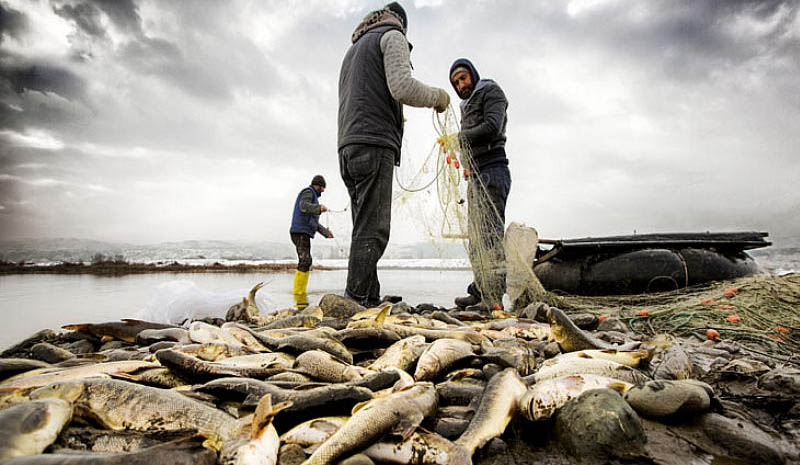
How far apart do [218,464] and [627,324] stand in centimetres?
506

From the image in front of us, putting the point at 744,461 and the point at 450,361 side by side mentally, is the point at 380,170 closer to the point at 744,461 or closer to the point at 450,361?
the point at 450,361

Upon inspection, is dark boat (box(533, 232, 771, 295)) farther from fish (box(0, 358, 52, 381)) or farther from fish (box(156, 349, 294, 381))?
fish (box(0, 358, 52, 381))

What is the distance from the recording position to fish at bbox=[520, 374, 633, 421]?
1.92m

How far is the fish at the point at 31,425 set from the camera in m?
1.36

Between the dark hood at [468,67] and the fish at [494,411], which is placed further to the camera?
the dark hood at [468,67]

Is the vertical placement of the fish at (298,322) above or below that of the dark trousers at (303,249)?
below

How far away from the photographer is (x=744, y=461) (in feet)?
5.59

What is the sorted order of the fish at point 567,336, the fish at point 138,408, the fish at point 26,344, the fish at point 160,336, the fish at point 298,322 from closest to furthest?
the fish at point 138,408 < the fish at point 567,336 < the fish at point 160,336 < the fish at point 26,344 < the fish at point 298,322

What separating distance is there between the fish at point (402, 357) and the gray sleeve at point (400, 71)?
3.18 metres

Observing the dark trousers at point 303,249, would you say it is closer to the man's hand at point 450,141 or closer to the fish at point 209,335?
the man's hand at point 450,141

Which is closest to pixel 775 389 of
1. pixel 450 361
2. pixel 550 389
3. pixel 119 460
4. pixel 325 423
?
pixel 550 389

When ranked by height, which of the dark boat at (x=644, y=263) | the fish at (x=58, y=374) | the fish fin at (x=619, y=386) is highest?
the dark boat at (x=644, y=263)

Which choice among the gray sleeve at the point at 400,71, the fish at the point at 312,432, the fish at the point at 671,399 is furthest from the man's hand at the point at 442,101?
the fish at the point at 312,432

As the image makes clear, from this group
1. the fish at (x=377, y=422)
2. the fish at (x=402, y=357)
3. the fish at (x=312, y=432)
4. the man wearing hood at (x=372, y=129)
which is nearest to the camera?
the fish at (x=377, y=422)
